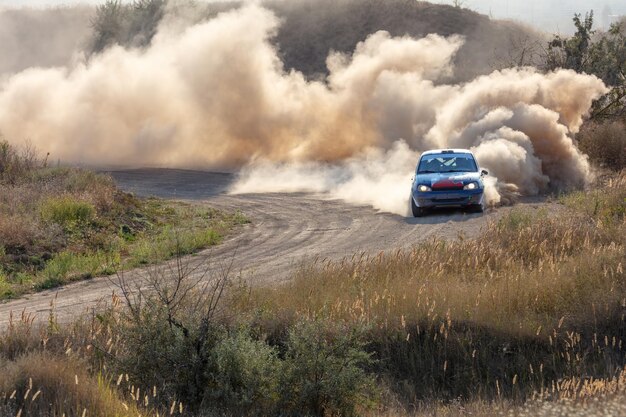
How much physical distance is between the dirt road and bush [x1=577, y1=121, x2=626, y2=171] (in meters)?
8.51

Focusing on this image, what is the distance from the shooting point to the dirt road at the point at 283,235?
15.8 metres

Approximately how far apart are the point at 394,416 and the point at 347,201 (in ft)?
63.8

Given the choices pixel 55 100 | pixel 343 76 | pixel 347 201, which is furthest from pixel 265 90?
pixel 347 201

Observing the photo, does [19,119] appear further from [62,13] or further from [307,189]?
[62,13]

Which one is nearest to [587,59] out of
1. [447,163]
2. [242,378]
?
[447,163]

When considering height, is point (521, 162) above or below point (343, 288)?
above

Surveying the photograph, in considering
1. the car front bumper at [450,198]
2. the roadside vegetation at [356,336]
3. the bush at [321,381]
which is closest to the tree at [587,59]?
the car front bumper at [450,198]

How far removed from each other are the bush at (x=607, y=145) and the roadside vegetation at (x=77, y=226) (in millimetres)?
14921

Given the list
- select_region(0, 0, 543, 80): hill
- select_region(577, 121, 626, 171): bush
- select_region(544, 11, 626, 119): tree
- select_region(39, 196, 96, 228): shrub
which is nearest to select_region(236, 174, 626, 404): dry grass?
select_region(39, 196, 96, 228): shrub

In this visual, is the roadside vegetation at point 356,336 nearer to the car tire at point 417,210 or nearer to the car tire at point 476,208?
the car tire at point 476,208

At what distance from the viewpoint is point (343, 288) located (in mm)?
14008

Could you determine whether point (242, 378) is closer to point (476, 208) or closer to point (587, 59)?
point (476, 208)

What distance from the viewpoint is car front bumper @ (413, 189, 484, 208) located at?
78.5ft

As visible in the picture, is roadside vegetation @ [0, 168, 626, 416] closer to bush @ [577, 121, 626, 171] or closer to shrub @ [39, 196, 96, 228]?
shrub @ [39, 196, 96, 228]
